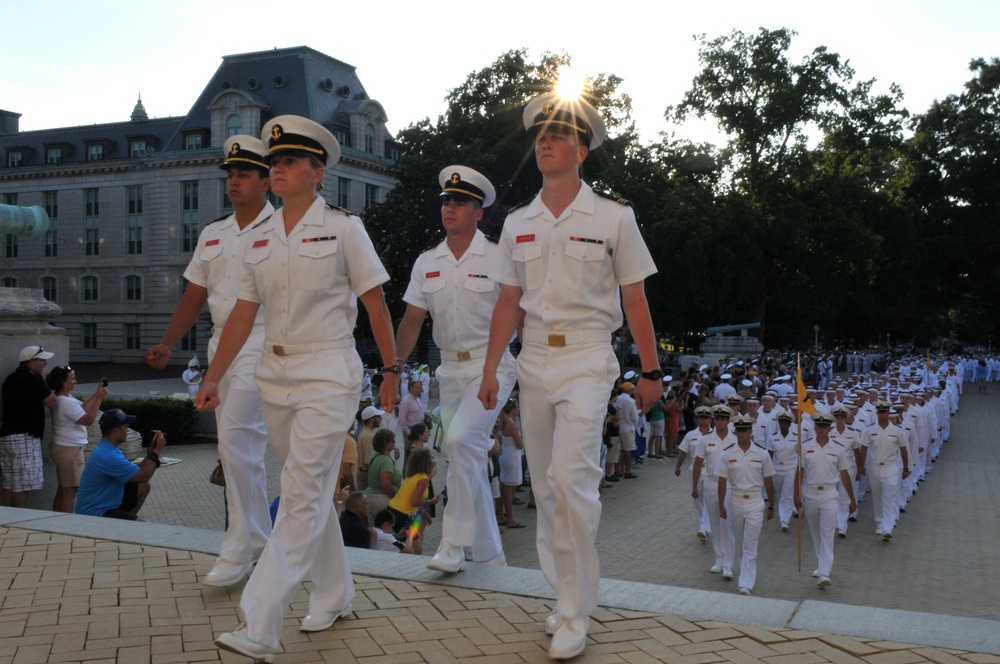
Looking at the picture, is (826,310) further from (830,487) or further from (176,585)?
(176,585)

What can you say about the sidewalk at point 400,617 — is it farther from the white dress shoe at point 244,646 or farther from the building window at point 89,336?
the building window at point 89,336

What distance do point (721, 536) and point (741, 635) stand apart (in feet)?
30.7

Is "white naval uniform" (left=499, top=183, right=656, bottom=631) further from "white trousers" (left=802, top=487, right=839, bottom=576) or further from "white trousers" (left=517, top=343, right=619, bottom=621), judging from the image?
"white trousers" (left=802, top=487, right=839, bottom=576)

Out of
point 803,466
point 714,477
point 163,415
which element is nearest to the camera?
point 714,477

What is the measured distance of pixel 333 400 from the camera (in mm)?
4426

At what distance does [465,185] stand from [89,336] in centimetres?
6407

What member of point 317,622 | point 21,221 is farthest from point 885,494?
point 317,622

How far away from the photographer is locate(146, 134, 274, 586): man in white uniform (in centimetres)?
521

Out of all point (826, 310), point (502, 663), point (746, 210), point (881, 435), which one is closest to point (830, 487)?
point (881, 435)

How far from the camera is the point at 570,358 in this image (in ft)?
14.4

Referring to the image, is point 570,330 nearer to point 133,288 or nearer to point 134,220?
point 134,220

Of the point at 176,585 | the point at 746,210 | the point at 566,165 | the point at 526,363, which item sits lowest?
the point at 176,585

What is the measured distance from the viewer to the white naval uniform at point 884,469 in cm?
1670

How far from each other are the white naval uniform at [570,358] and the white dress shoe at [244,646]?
117 cm
